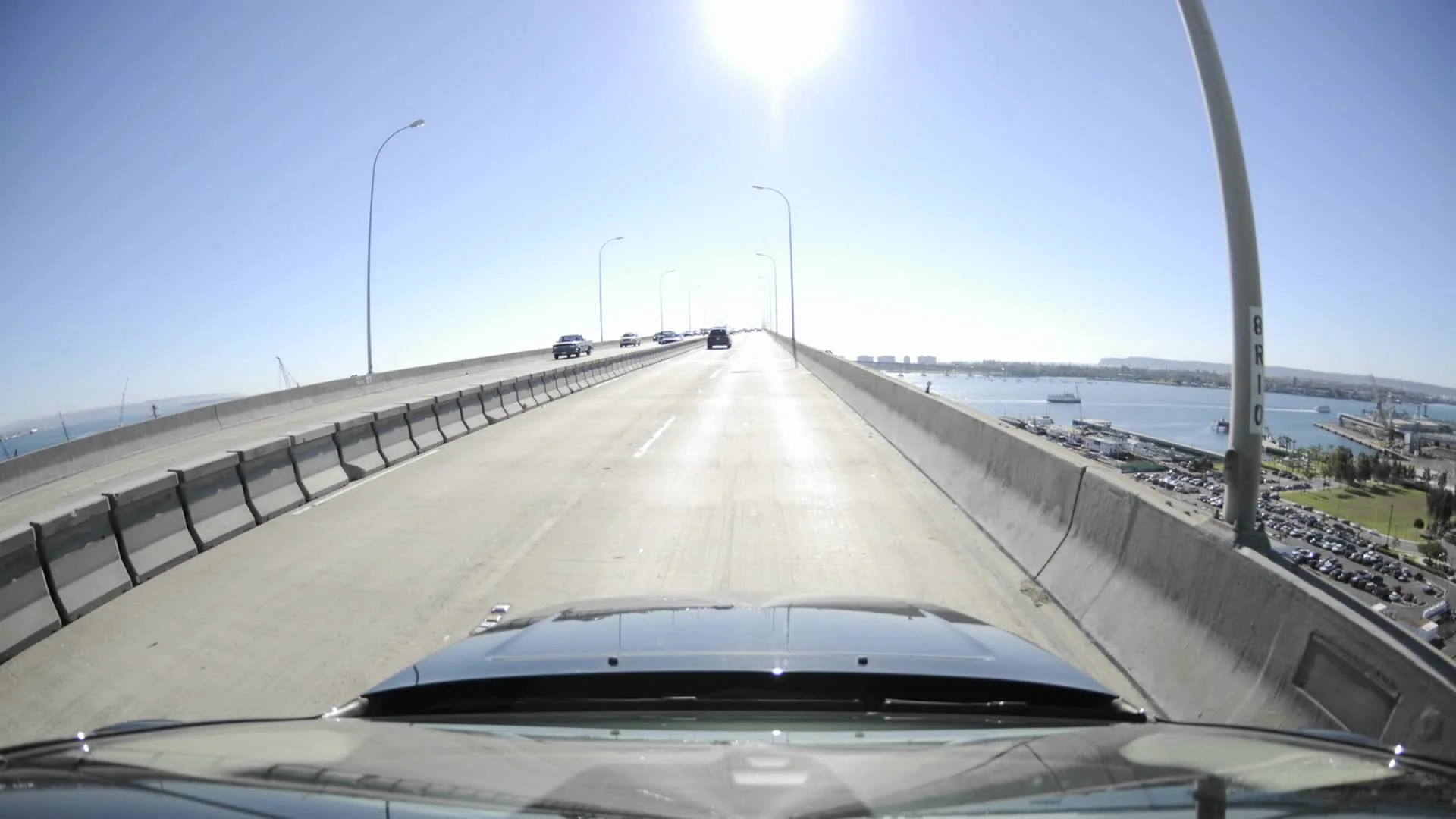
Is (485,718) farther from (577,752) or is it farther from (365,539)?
(365,539)

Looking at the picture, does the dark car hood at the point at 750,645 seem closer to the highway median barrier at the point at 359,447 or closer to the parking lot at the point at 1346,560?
the parking lot at the point at 1346,560

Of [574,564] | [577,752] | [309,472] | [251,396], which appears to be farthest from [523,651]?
[251,396]

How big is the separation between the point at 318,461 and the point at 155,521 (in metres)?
4.47

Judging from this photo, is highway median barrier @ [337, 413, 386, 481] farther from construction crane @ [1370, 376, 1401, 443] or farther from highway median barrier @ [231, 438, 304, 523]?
construction crane @ [1370, 376, 1401, 443]

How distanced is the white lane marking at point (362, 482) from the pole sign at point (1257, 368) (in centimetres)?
1021

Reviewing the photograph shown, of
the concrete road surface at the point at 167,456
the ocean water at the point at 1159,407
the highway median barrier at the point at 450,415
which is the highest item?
the ocean water at the point at 1159,407

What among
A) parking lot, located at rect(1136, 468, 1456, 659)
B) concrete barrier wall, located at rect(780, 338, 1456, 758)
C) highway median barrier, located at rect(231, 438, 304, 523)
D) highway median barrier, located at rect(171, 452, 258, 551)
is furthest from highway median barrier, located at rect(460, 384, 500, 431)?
parking lot, located at rect(1136, 468, 1456, 659)

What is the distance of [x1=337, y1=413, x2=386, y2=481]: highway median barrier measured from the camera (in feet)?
45.9

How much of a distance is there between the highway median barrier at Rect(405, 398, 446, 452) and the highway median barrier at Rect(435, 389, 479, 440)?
0.19m

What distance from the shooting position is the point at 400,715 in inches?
125

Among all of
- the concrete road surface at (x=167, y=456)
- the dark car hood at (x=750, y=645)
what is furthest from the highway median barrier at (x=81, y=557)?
the dark car hood at (x=750, y=645)

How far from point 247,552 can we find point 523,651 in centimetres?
709

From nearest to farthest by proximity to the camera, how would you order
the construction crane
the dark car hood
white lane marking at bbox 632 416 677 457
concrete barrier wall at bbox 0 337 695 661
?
the dark car hood
the construction crane
concrete barrier wall at bbox 0 337 695 661
white lane marking at bbox 632 416 677 457

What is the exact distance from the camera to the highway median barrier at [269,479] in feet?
35.4
